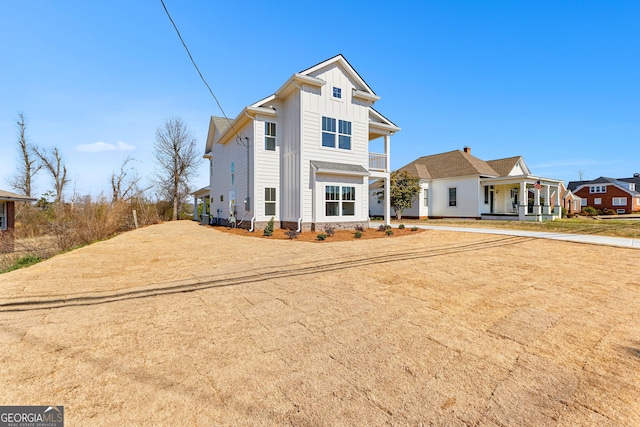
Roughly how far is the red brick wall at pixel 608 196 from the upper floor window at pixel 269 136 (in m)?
54.6

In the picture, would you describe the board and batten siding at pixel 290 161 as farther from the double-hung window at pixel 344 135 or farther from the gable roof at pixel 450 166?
the gable roof at pixel 450 166

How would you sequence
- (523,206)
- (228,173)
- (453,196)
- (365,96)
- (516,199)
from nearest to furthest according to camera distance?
(365,96), (228,173), (523,206), (453,196), (516,199)

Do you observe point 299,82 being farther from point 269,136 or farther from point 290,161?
point 290,161

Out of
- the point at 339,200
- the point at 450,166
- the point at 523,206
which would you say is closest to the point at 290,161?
the point at 339,200

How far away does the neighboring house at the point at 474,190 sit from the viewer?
74.4 ft

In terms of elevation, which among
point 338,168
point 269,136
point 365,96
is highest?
point 365,96

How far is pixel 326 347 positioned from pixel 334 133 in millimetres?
12866

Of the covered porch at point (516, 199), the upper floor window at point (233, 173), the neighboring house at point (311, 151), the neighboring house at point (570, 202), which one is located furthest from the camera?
the neighboring house at point (570, 202)

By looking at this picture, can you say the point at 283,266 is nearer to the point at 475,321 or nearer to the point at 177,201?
the point at 475,321

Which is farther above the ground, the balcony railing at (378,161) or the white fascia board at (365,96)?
the white fascia board at (365,96)

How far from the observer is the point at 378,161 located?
16562 mm

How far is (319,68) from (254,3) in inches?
188

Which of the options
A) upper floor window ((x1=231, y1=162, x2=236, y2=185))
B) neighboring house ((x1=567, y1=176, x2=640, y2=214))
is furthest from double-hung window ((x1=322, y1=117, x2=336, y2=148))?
neighboring house ((x1=567, y1=176, x2=640, y2=214))

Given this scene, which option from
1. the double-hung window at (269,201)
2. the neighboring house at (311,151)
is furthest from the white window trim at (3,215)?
the double-hung window at (269,201)
